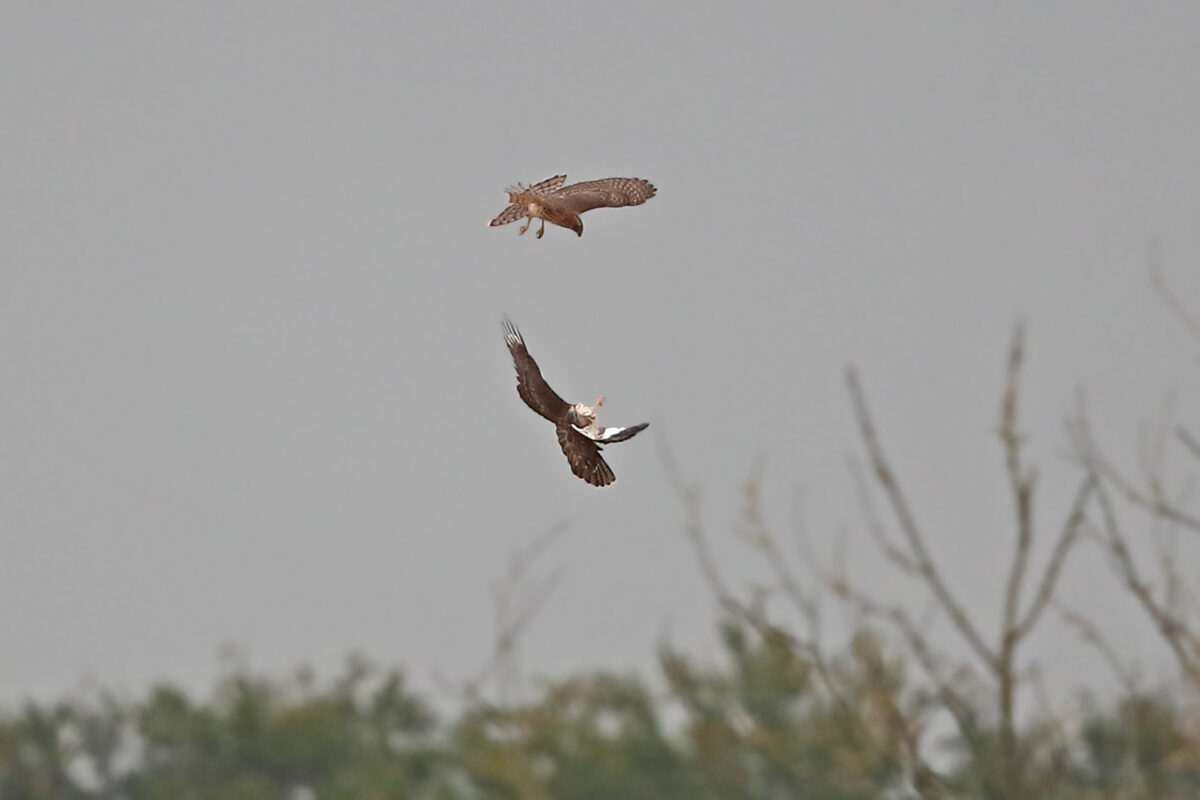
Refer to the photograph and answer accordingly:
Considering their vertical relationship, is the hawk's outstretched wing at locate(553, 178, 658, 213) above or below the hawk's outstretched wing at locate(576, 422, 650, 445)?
above

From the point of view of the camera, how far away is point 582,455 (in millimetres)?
1748

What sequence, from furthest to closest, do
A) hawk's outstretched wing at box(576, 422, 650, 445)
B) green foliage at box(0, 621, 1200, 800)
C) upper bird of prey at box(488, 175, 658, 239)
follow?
green foliage at box(0, 621, 1200, 800)
upper bird of prey at box(488, 175, 658, 239)
hawk's outstretched wing at box(576, 422, 650, 445)

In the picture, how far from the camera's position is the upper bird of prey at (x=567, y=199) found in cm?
Answer: 184

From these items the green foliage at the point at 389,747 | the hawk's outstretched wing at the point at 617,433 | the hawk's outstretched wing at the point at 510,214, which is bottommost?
the hawk's outstretched wing at the point at 617,433

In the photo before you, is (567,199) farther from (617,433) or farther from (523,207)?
(617,433)

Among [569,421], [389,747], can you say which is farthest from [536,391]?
[389,747]

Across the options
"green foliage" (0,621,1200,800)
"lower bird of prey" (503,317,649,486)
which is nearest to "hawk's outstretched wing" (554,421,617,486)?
"lower bird of prey" (503,317,649,486)

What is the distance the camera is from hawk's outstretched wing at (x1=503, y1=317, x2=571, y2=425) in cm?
172

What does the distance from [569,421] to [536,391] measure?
48mm

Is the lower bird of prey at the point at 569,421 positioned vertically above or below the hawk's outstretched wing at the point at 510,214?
below

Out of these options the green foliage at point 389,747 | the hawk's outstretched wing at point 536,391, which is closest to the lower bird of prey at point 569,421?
the hawk's outstretched wing at point 536,391

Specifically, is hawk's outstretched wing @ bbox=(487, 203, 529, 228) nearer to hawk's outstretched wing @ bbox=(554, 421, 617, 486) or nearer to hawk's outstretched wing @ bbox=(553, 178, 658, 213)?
hawk's outstretched wing @ bbox=(553, 178, 658, 213)

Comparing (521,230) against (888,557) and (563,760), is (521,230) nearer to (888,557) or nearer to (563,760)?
(888,557)

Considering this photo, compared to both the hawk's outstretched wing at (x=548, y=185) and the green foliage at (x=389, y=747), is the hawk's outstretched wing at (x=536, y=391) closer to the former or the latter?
the hawk's outstretched wing at (x=548, y=185)
